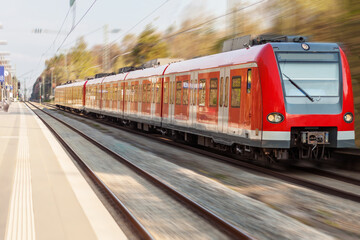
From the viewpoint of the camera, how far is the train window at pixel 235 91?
11.3 metres

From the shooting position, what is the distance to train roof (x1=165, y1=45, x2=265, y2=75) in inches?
426

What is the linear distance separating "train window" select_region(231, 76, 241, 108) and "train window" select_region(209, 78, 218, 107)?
3.63 ft

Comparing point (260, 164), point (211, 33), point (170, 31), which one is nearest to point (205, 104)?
point (260, 164)

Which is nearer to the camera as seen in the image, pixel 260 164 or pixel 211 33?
pixel 260 164

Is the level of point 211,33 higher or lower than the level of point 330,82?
higher

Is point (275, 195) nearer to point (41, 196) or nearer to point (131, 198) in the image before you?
point (131, 198)

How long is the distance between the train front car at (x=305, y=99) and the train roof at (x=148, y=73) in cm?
825

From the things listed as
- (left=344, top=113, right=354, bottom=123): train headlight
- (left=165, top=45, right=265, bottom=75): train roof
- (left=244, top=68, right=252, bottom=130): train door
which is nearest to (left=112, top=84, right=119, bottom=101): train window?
(left=165, top=45, right=265, bottom=75): train roof

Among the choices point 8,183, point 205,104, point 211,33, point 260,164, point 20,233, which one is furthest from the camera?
point 211,33

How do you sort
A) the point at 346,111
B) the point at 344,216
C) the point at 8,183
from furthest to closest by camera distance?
the point at 346,111, the point at 8,183, the point at 344,216

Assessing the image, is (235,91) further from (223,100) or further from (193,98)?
(193,98)

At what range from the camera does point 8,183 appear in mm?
8727

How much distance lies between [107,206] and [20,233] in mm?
1733

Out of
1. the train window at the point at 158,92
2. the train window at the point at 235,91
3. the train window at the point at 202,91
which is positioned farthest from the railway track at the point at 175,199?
the train window at the point at 158,92
